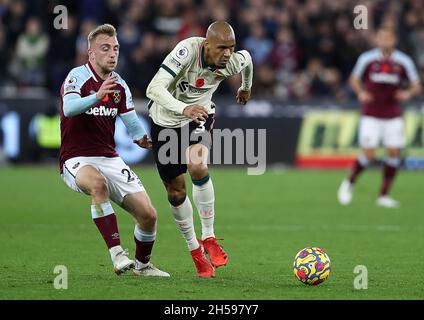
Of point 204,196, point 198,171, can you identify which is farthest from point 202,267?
point 198,171

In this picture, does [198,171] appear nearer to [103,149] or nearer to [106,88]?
[103,149]

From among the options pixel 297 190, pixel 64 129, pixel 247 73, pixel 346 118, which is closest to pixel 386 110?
pixel 297 190

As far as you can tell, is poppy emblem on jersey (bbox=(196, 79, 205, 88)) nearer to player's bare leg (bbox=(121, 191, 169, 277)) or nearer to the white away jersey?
the white away jersey

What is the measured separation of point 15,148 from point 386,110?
8.45m

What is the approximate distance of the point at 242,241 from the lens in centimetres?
1131

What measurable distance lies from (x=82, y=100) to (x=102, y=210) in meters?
0.96

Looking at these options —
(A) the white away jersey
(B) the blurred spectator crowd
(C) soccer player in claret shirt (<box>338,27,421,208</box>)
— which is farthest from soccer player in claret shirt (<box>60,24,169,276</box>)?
(B) the blurred spectator crowd

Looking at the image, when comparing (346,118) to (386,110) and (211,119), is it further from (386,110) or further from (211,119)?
(211,119)

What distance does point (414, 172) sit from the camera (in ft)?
67.1

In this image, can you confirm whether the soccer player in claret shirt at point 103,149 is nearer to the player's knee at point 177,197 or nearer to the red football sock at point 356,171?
the player's knee at point 177,197

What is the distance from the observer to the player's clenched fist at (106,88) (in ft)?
25.7

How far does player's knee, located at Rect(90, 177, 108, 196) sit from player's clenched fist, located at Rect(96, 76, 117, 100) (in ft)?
2.59

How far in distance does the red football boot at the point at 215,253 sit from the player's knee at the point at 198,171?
588 mm

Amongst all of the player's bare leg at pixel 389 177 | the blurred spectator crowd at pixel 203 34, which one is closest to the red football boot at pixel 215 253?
the player's bare leg at pixel 389 177
